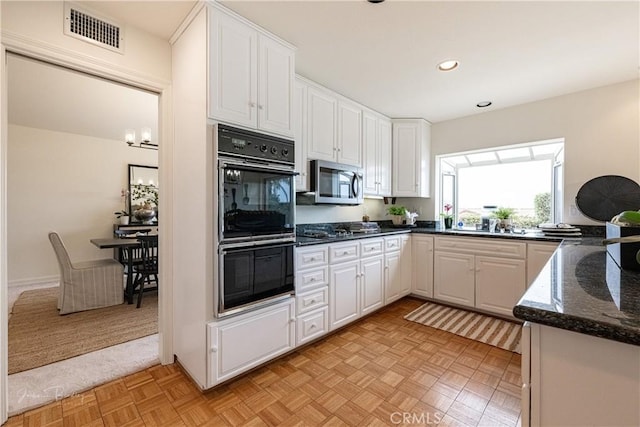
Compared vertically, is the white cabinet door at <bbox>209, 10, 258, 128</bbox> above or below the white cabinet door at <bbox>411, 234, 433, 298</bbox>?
above

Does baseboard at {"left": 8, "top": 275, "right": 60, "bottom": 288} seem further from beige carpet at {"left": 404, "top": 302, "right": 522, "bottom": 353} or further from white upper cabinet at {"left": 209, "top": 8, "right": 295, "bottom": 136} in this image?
beige carpet at {"left": 404, "top": 302, "right": 522, "bottom": 353}

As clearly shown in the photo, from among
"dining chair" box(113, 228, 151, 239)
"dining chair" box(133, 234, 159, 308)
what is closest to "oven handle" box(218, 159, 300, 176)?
"dining chair" box(133, 234, 159, 308)

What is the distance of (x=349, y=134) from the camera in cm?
317

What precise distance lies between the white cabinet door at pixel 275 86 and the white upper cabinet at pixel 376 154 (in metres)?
1.45

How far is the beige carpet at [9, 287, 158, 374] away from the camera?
2.21 m

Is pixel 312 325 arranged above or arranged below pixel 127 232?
below

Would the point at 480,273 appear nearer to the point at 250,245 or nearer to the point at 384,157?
the point at 384,157

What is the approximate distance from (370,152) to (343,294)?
180 cm

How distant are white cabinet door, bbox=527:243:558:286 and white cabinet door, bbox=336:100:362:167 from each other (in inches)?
76.7

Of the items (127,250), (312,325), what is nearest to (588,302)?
(312,325)

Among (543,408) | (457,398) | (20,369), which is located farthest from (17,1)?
(457,398)

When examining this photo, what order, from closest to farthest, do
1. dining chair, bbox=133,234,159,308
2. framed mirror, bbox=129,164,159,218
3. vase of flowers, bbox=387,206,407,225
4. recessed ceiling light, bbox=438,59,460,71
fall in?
recessed ceiling light, bbox=438,59,460,71 → dining chair, bbox=133,234,159,308 → vase of flowers, bbox=387,206,407,225 → framed mirror, bbox=129,164,159,218

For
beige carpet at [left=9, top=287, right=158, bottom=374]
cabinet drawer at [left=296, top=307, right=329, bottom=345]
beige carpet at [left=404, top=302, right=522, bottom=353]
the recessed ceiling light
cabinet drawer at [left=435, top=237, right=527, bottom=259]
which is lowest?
beige carpet at [left=404, top=302, right=522, bottom=353]

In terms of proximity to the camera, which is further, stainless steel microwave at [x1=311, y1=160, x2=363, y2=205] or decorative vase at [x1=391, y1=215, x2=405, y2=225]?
decorative vase at [x1=391, y1=215, x2=405, y2=225]
